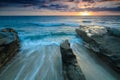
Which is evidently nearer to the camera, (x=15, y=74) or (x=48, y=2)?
(x=15, y=74)

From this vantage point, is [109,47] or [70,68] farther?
[109,47]

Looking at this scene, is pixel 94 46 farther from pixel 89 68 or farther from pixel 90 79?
pixel 90 79

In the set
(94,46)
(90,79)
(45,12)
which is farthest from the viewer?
(45,12)

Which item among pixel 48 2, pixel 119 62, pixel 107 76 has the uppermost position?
pixel 48 2

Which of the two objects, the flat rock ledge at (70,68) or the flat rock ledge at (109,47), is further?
the flat rock ledge at (109,47)

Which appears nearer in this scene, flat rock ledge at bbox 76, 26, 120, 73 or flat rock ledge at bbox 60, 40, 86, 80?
flat rock ledge at bbox 60, 40, 86, 80

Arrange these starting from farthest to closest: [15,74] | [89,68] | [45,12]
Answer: [45,12], [89,68], [15,74]

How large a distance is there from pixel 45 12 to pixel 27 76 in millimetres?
17146

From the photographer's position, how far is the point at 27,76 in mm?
3920

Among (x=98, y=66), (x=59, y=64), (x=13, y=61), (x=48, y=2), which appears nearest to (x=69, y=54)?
(x=59, y=64)

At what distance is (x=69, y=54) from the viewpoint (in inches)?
164

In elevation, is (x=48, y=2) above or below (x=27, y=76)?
above

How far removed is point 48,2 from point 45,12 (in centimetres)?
183

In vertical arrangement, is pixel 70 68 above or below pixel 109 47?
below
